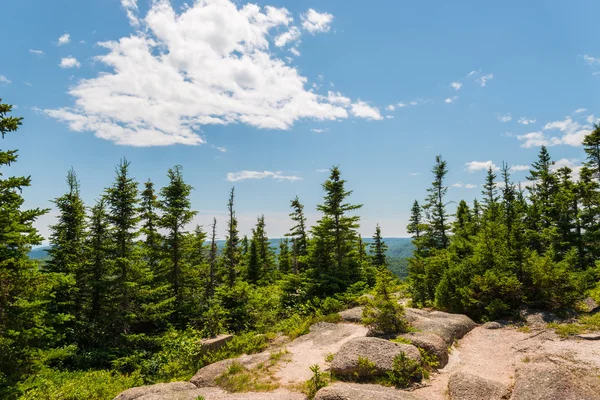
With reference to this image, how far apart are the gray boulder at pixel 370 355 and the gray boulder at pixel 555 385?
3153 millimetres

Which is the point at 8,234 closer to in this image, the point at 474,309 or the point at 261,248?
the point at 474,309

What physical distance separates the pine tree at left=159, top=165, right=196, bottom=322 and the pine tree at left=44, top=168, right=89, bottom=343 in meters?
5.71

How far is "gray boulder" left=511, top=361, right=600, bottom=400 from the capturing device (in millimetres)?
7188

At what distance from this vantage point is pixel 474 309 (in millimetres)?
17203

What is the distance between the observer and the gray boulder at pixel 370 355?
10.2 m

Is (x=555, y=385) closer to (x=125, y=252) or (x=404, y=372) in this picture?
(x=404, y=372)

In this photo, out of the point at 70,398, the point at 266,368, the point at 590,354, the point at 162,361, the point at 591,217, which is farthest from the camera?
the point at 591,217

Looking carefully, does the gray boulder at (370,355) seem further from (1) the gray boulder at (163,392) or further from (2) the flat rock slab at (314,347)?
(1) the gray boulder at (163,392)

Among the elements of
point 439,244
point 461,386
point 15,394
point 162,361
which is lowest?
point 162,361

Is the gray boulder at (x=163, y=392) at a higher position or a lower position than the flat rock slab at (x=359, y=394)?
lower

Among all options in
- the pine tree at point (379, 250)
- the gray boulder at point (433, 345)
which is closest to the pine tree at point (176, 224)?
the gray boulder at point (433, 345)

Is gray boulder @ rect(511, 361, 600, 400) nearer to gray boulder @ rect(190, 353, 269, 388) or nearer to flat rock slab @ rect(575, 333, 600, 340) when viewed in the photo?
flat rock slab @ rect(575, 333, 600, 340)

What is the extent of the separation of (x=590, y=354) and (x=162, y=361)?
19631mm

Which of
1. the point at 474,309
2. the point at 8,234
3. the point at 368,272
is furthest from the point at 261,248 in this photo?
the point at 8,234
